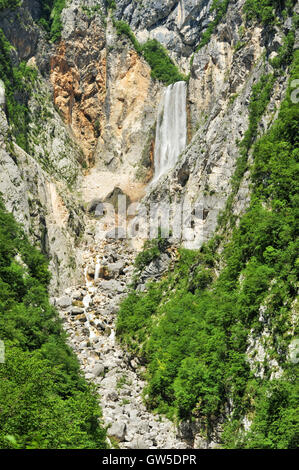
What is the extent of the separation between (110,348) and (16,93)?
86.1 ft

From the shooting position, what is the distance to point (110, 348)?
97.2 feet

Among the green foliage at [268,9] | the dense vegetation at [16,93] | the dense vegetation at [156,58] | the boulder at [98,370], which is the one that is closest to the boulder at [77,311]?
the boulder at [98,370]

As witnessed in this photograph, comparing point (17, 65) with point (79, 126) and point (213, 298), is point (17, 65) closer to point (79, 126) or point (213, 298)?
point (79, 126)

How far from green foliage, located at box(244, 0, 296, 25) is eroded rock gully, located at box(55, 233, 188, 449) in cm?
2038

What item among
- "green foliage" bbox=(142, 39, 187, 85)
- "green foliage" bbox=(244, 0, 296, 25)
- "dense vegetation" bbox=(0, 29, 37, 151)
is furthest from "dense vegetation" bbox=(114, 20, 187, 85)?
"green foliage" bbox=(244, 0, 296, 25)

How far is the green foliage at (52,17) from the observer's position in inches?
2112

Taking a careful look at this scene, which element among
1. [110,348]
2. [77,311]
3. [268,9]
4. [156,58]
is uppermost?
[156,58]

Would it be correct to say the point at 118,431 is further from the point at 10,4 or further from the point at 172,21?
the point at 172,21

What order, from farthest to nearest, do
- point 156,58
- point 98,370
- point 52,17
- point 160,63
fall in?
1. point 156,58
2. point 160,63
3. point 52,17
4. point 98,370

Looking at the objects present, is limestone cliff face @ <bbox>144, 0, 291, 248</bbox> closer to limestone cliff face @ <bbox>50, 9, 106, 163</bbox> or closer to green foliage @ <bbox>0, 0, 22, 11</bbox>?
limestone cliff face @ <bbox>50, 9, 106, 163</bbox>

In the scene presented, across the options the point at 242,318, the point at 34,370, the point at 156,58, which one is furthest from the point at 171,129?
the point at 34,370

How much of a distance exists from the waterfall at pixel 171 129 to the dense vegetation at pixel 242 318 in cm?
1560

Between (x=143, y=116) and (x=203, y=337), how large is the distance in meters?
36.6

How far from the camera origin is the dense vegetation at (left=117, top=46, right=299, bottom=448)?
15.0 metres
